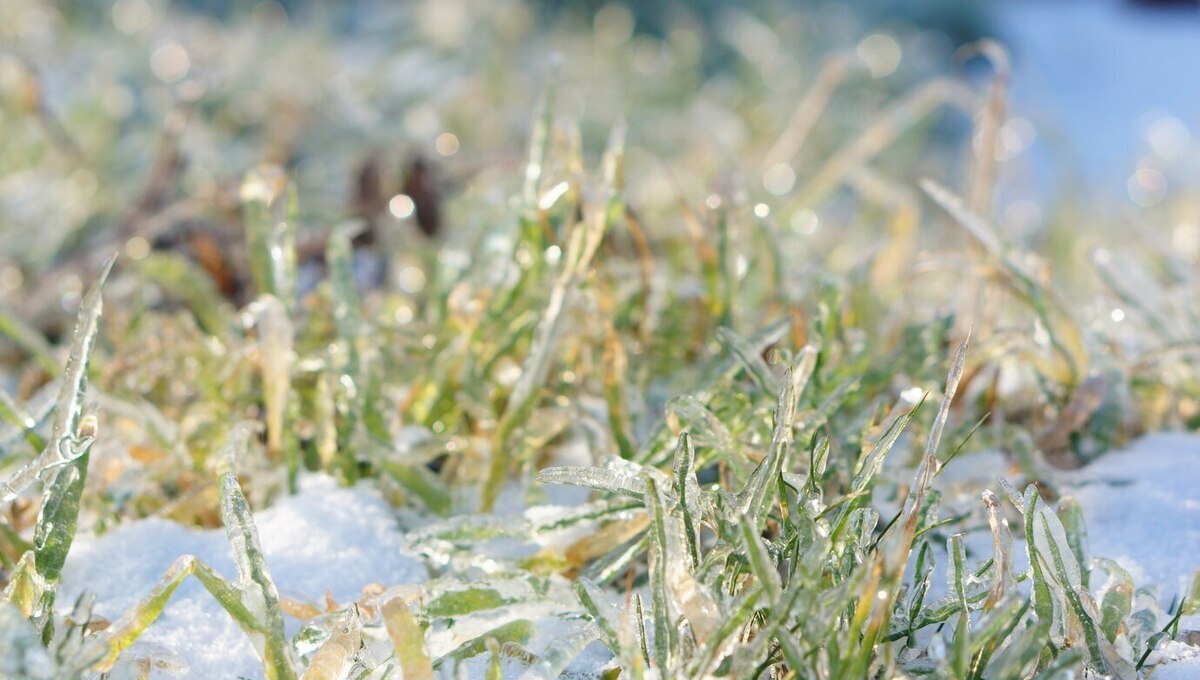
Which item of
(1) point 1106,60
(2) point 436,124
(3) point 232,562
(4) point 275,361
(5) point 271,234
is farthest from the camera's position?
(1) point 1106,60

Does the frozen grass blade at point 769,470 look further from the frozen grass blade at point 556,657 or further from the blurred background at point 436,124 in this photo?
the blurred background at point 436,124

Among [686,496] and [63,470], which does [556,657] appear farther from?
[63,470]

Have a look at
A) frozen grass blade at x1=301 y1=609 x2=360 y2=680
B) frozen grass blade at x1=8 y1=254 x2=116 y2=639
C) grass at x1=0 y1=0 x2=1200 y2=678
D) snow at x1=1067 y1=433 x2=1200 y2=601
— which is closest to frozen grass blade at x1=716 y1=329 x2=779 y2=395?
grass at x1=0 y1=0 x2=1200 y2=678

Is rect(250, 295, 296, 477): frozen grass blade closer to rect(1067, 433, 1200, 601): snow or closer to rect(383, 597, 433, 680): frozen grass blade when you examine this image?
rect(383, 597, 433, 680): frozen grass blade

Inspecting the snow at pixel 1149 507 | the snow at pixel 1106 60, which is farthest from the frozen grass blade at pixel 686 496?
the snow at pixel 1106 60

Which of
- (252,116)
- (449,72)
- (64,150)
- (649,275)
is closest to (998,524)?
(649,275)

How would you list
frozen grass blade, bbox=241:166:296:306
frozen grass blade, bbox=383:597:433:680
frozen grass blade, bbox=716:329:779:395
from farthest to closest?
frozen grass blade, bbox=241:166:296:306
frozen grass blade, bbox=716:329:779:395
frozen grass blade, bbox=383:597:433:680

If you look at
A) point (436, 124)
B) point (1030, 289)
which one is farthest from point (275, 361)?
point (436, 124)

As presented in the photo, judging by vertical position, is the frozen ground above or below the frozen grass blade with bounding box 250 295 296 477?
below

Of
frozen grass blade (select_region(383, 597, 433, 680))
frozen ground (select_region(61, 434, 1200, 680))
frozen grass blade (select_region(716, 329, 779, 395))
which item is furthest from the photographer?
frozen grass blade (select_region(716, 329, 779, 395))
